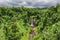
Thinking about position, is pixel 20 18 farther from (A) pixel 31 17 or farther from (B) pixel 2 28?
(B) pixel 2 28

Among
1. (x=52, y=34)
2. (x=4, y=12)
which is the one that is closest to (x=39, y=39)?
(x=52, y=34)

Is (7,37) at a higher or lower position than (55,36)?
lower

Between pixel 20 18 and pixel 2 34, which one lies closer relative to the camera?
pixel 2 34

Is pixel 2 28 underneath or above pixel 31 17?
above

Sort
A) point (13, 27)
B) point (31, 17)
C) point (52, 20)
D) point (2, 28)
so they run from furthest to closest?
point (31, 17), point (52, 20), point (13, 27), point (2, 28)

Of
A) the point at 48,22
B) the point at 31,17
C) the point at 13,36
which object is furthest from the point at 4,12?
the point at 13,36

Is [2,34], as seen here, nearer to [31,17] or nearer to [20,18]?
[20,18]

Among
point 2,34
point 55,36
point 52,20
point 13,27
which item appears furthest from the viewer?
point 52,20

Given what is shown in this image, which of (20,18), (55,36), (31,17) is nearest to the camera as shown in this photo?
(55,36)

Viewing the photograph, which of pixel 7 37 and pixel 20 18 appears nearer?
pixel 7 37
